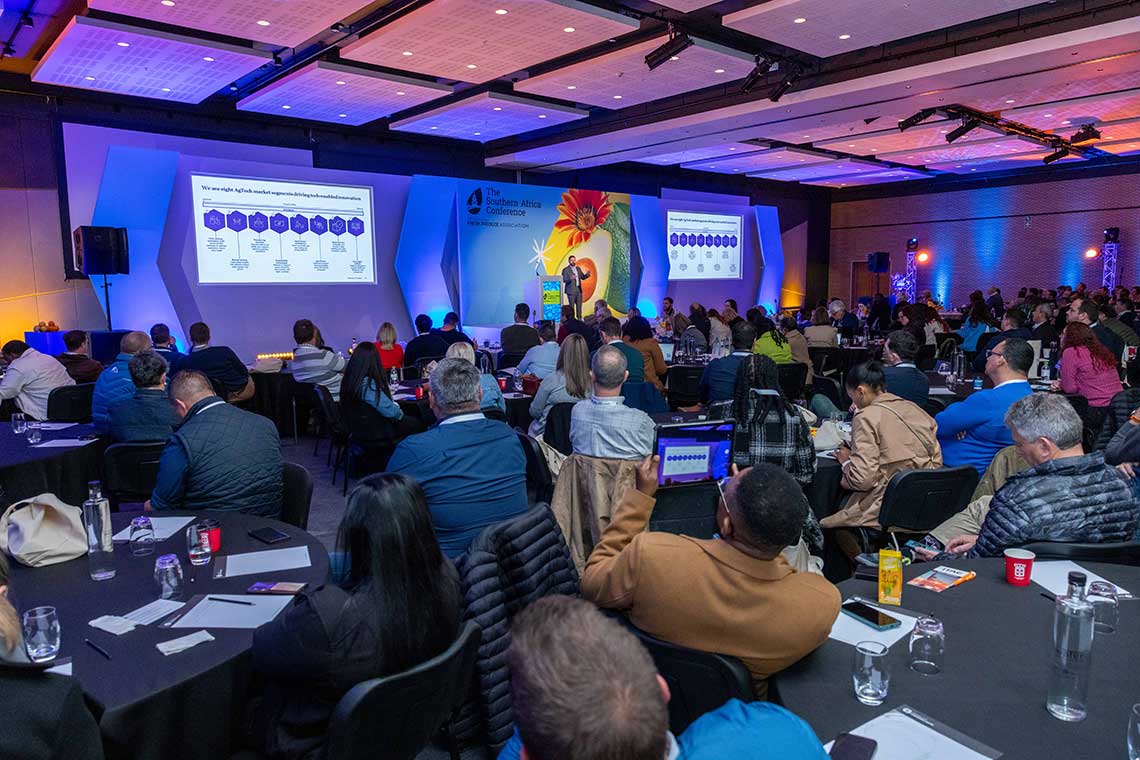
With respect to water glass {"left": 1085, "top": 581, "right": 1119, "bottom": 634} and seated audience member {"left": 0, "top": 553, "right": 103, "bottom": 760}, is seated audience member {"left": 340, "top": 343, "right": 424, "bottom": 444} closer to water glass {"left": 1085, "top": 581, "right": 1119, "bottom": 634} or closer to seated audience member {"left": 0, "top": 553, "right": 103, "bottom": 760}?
seated audience member {"left": 0, "top": 553, "right": 103, "bottom": 760}

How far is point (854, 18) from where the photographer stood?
674 centimetres

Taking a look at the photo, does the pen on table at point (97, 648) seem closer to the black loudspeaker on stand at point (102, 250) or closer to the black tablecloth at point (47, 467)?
the black tablecloth at point (47, 467)

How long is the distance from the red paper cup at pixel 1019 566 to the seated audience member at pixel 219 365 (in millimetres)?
6764

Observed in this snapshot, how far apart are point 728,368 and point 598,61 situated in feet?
12.2

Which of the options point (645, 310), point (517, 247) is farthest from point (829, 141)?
point (517, 247)

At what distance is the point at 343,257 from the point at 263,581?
9.65m

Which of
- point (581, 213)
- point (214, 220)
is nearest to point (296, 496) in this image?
point (214, 220)

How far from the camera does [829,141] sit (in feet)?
43.6

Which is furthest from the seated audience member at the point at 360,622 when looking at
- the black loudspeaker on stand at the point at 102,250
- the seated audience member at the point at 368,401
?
the black loudspeaker on stand at the point at 102,250

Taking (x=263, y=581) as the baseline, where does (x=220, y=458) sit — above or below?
above

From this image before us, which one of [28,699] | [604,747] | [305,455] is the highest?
[604,747]

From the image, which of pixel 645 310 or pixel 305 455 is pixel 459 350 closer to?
pixel 305 455

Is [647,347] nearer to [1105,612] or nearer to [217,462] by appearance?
[217,462]

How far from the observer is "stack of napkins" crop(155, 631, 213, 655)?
197 centimetres
